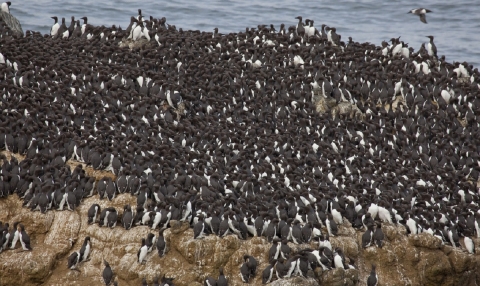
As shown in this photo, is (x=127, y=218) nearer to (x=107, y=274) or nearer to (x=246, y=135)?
(x=107, y=274)

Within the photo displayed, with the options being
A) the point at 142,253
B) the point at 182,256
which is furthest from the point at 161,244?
the point at 182,256

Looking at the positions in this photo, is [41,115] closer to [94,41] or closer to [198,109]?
[198,109]

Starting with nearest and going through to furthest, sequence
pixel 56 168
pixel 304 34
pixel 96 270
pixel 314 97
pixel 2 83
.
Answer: pixel 96 270, pixel 56 168, pixel 2 83, pixel 314 97, pixel 304 34

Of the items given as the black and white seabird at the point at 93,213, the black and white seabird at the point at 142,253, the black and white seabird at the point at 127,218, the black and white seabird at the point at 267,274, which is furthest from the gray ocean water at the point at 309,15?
the black and white seabird at the point at 267,274

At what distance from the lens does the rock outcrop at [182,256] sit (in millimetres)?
14875

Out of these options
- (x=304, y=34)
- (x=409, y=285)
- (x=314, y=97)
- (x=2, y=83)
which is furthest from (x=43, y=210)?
(x=304, y=34)

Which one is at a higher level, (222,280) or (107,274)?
(222,280)

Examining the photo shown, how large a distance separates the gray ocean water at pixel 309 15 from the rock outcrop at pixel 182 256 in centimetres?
3459

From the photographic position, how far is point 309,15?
6050cm

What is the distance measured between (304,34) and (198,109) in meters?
6.54

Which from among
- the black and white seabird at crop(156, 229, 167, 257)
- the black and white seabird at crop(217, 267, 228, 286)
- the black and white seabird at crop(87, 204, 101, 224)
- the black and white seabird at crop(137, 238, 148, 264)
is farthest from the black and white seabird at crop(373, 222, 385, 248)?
the black and white seabird at crop(87, 204, 101, 224)

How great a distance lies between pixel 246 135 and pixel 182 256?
17.6 feet

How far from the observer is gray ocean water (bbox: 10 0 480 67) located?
174ft

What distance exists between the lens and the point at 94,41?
79.5 ft
